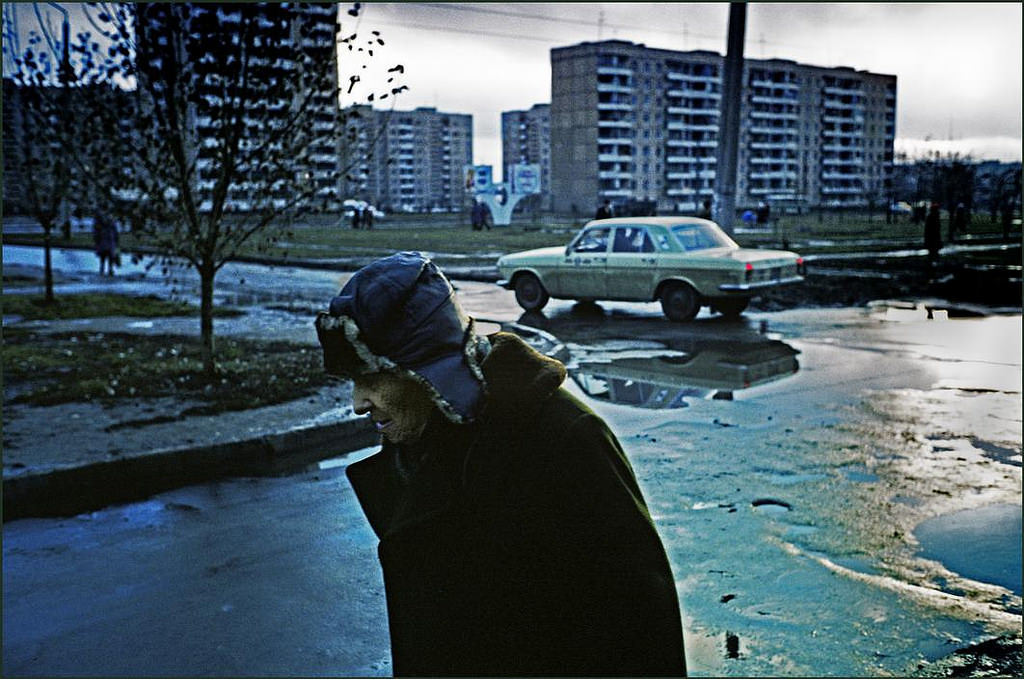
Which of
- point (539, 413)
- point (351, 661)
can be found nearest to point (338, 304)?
point (539, 413)

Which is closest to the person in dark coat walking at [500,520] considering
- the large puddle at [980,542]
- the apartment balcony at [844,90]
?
the large puddle at [980,542]

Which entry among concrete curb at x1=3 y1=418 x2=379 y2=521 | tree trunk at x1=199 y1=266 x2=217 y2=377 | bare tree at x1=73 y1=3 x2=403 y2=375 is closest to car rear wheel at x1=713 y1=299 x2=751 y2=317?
bare tree at x1=73 y1=3 x2=403 y2=375

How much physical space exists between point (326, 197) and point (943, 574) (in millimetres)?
→ 7832

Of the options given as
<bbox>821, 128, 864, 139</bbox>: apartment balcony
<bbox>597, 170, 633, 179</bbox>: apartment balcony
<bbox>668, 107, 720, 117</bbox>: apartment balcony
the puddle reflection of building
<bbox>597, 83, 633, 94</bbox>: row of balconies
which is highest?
<bbox>597, 83, 633, 94</bbox>: row of balconies

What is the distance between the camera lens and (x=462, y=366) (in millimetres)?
1822

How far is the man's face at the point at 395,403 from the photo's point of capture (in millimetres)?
1906

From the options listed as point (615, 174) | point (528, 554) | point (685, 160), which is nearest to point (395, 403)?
point (528, 554)

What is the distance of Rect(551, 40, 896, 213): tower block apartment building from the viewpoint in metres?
129

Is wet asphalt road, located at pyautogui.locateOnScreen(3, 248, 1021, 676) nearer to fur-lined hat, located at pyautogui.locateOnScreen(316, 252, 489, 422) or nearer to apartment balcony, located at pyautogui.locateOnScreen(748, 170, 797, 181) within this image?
fur-lined hat, located at pyautogui.locateOnScreen(316, 252, 489, 422)

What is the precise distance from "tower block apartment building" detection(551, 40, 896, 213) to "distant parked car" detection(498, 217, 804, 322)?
98.2 meters

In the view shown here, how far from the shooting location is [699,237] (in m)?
16.5

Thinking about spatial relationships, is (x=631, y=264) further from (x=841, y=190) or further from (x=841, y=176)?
(x=841, y=176)

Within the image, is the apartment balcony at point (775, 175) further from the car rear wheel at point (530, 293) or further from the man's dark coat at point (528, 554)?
the man's dark coat at point (528, 554)

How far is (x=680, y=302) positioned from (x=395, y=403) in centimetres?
1438
